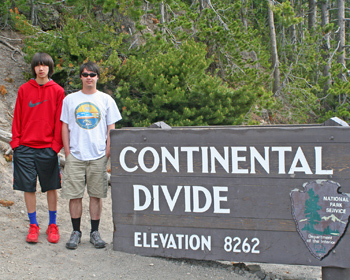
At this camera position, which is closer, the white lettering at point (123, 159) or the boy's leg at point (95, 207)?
the white lettering at point (123, 159)

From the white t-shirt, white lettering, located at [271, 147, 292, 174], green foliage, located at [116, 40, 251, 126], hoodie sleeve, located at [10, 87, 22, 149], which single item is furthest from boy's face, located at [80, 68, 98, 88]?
green foliage, located at [116, 40, 251, 126]

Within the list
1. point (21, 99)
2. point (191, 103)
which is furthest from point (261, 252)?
point (191, 103)

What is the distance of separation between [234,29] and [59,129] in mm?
7325

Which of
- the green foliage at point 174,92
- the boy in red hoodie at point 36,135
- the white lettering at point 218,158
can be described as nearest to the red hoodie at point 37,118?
the boy in red hoodie at point 36,135

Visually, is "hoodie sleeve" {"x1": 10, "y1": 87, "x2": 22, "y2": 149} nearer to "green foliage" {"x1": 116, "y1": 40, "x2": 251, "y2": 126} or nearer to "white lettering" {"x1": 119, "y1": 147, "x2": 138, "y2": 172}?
"white lettering" {"x1": 119, "y1": 147, "x2": 138, "y2": 172}

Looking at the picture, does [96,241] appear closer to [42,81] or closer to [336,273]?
[42,81]

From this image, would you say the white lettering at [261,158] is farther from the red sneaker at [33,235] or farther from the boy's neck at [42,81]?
the red sneaker at [33,235]

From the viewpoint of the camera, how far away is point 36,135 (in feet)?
12.4

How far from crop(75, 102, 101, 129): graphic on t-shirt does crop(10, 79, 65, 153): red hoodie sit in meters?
0.27

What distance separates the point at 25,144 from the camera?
12.4 ft

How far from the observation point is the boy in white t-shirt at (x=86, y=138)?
12.2 feet

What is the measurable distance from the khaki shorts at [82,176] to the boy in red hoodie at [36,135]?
20 centimetres

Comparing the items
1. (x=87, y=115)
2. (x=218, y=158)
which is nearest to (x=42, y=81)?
(x=87, y=115)

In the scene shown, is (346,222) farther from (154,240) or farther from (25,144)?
(25,144)
